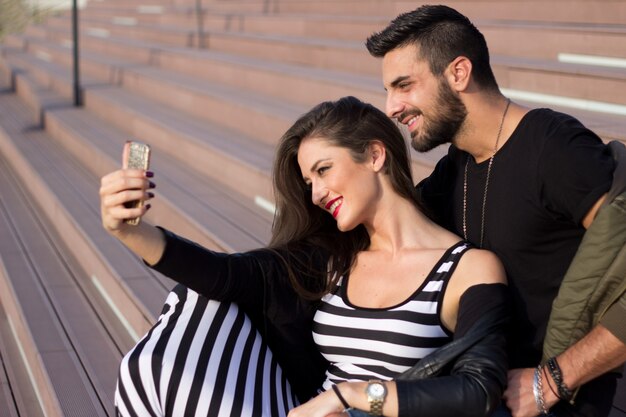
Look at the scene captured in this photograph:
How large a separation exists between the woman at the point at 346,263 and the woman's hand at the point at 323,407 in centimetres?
Answer: 3

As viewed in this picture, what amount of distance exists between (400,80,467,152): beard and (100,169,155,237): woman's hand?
0.73 m

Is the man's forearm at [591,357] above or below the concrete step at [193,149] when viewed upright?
above

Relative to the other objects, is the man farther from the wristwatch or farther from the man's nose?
the wristwatch

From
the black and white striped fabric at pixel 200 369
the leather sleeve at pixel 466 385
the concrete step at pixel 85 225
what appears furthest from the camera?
the concrete step at pixel 85 225

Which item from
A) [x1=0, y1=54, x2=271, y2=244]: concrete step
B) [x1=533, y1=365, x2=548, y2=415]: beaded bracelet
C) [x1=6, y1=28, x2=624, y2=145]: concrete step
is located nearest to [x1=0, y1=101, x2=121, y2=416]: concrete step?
[x1=0, y1=54, x2=271, y2=244]: concrete step

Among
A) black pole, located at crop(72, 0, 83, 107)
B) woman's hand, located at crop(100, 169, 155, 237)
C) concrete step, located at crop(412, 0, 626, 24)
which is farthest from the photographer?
black pole, located at crop(72, 0, 83, 107)

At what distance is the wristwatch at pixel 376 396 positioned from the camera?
1862mm

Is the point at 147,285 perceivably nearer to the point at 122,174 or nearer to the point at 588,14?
the point at 122,174

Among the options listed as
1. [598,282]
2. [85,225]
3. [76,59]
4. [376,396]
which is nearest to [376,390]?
[376,396]

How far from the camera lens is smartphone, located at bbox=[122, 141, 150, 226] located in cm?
198

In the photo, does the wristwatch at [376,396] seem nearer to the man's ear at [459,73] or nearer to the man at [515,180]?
the man at [515,180]

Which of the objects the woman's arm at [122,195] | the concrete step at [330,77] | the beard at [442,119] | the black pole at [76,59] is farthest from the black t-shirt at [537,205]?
the black pole at [76,59]

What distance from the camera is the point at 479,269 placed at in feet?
7.03

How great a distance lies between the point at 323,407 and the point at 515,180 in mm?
700
